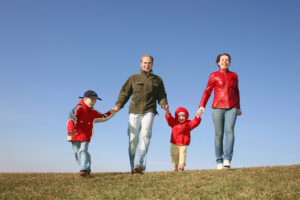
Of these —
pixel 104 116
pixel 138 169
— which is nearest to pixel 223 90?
pixel 138 169

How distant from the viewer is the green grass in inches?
266

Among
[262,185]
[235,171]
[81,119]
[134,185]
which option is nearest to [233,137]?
[235,171]

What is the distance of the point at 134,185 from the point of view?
765 cm

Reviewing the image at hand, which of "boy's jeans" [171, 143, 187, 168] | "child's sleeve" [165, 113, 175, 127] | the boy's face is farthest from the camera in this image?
"child's sleeve" [165, 113, 175, 127]

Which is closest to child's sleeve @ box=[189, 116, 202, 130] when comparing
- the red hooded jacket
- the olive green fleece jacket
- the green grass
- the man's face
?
the red hooded jacket

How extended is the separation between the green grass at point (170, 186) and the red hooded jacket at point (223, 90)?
6.39ft

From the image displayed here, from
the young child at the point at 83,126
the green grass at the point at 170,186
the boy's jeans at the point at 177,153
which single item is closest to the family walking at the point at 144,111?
the young child at the point at 83,126

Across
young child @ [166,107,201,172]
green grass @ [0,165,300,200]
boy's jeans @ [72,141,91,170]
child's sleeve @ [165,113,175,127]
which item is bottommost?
green grass @ [0,165,300,200]

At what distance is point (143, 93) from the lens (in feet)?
31.7

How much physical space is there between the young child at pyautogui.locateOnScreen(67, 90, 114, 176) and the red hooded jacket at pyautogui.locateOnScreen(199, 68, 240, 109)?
3347 millimetres

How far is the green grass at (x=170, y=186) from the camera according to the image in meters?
6.76

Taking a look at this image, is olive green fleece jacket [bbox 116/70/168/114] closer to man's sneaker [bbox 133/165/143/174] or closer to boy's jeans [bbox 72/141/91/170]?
man's sneaker [bbox 133/165/143/174]

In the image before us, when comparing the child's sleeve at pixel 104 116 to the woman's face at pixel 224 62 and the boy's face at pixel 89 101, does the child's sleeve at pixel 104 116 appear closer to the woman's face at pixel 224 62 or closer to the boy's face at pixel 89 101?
the boy's face at pixel 89 101

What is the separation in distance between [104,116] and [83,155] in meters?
1.57
